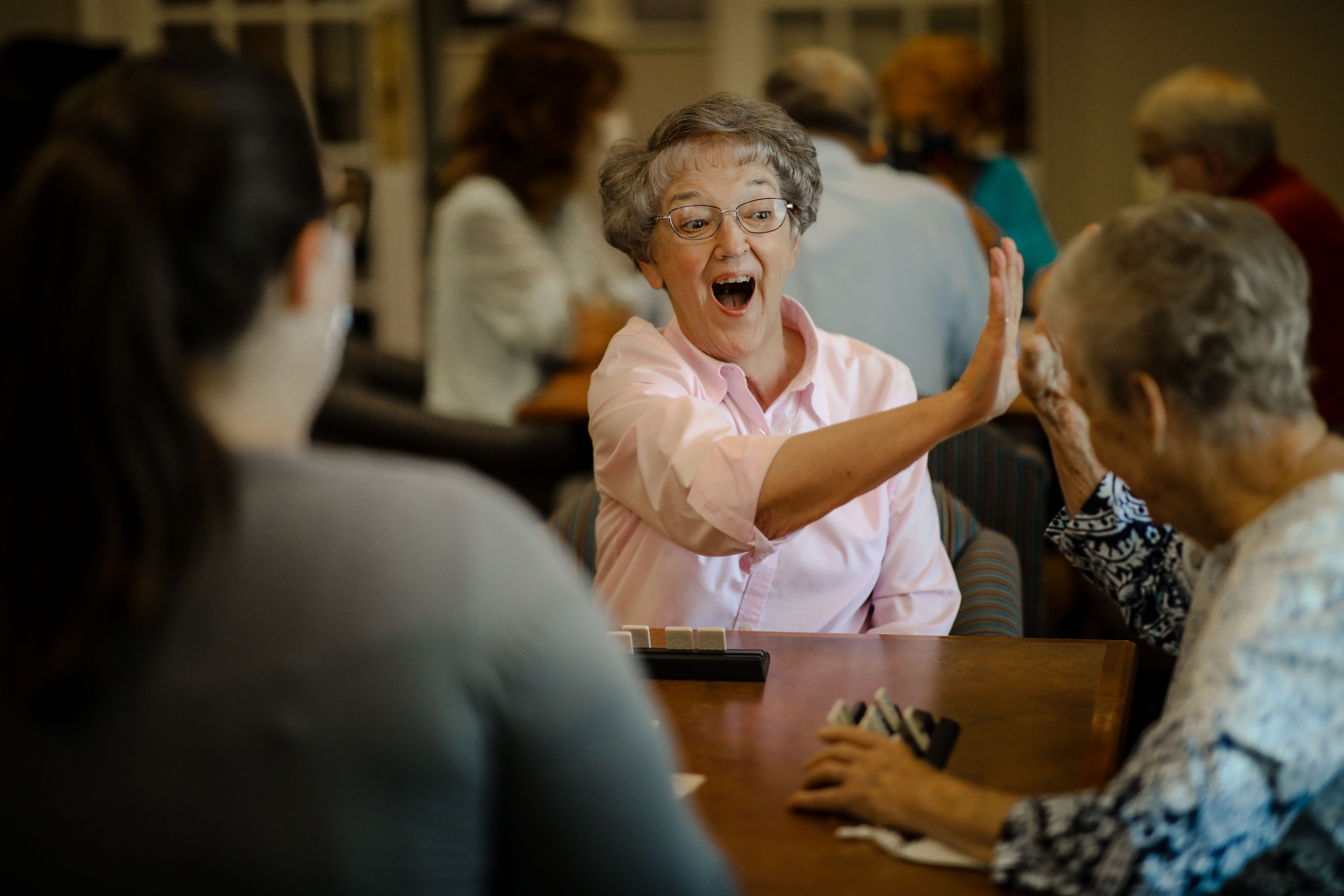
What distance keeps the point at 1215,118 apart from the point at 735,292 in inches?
102

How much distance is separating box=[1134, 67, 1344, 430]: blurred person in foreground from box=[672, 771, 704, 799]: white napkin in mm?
3085

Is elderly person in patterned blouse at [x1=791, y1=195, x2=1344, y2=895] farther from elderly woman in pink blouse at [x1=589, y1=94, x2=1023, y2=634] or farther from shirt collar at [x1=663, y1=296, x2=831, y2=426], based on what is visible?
shirt collar at [x1=663, y1=296, x2=831, y2=426]

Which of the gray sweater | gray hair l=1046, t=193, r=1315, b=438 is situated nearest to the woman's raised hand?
gray hair l=1046, t=193, r=1315, b=438

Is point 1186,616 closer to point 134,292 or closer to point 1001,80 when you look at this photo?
point 134,292

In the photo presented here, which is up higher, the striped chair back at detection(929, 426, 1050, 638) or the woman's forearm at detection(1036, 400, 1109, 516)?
the woman's forearm at detection(1036, 400, 1109, 516)

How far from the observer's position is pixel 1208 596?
47.4 inches

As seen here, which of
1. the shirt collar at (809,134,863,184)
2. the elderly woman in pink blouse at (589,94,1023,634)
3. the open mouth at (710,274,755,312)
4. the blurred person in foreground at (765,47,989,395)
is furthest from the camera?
the shirt collar at (809,134,863,184)

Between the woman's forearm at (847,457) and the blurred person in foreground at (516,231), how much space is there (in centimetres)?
274

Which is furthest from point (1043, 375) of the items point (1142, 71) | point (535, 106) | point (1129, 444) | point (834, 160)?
point (1142, 71)

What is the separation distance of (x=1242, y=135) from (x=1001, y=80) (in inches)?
86.4

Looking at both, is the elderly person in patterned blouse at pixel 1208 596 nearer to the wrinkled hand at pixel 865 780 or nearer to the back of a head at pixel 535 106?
the wrinkled hand at pixel 865 780

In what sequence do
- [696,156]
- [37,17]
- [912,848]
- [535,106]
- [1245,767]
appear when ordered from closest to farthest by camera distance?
[1245,767] → [912,848] → [696,156] → [535,106] → [37,17]

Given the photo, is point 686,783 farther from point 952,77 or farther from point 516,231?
point 952,77

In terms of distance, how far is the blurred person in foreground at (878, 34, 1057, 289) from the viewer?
13.1 ft
